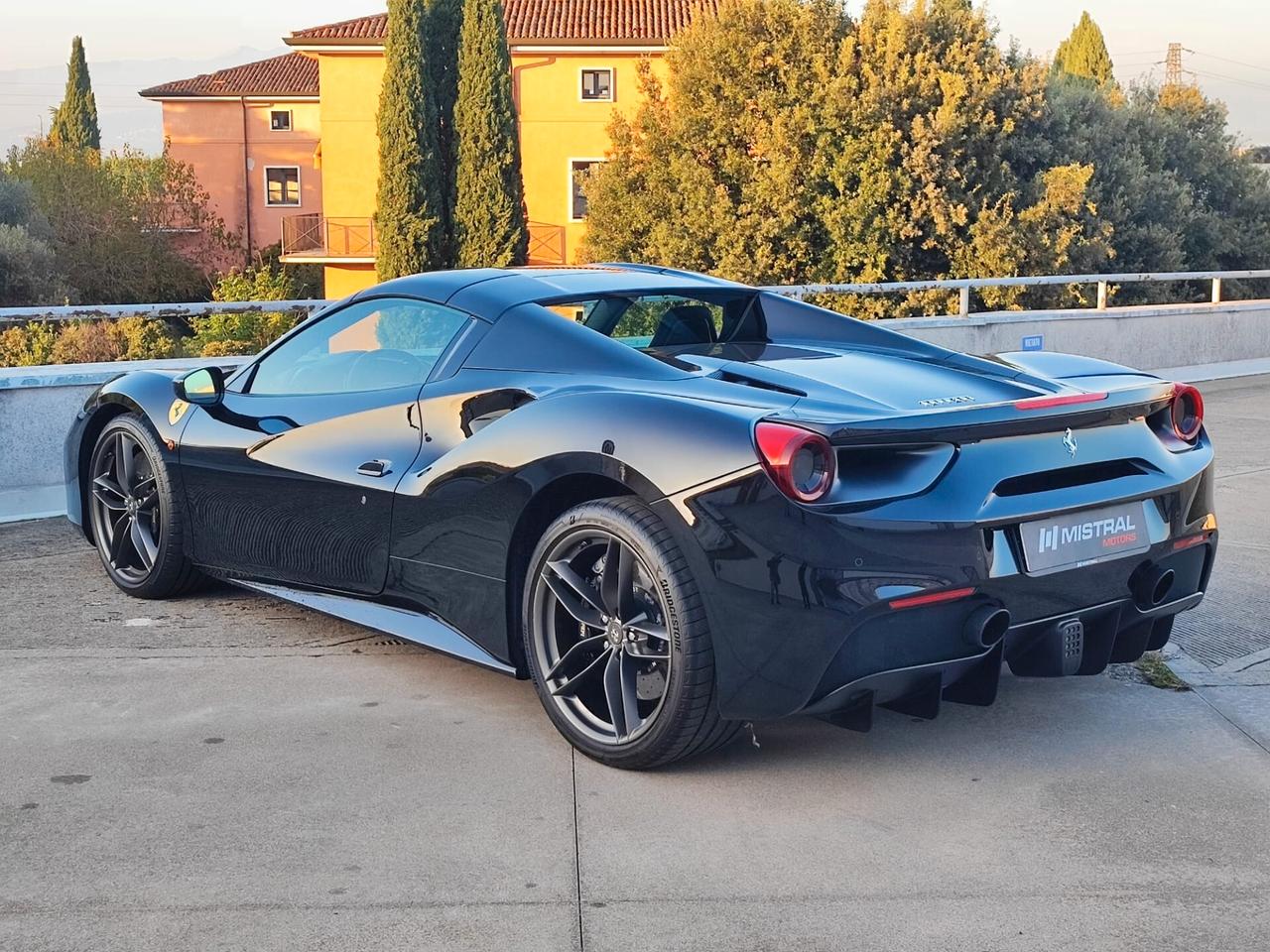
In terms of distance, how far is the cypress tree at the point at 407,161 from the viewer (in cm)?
3794

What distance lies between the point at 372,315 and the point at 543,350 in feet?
3.43

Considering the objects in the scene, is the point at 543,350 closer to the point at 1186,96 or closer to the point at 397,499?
the point at 397,499

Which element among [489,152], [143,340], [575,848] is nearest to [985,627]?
[575,848]

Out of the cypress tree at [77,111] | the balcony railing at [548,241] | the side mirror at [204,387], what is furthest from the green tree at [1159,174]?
the cypress tree at [77,111]

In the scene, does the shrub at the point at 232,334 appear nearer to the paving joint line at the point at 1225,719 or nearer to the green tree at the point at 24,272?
the green tree at the point at 24,272

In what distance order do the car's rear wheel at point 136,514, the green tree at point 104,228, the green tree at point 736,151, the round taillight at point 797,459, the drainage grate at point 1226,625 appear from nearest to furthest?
the round taillight at point 797,459 < the drainage grate at point 1226,625 < the car's rear wheel at point 136,514 < the green tree at point 736,151 < the green tree at point 104,228

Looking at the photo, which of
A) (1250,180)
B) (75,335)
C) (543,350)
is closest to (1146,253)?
→ (1250,180)

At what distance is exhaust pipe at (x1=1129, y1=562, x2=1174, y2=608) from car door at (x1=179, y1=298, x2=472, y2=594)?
209cm

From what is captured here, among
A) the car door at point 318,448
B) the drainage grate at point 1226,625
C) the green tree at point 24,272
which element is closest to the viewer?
the car door at point 318,448

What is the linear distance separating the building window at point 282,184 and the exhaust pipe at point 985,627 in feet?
207

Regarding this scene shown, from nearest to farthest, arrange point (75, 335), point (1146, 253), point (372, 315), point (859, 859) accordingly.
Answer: point (859, 859), point (372, 315), point (75, 335), point (1146, 253)

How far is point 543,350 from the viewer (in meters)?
4.31

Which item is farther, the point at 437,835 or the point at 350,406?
the point at 350,406

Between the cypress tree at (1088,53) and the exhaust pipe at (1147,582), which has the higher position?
the cypress tree at (1088,53)
